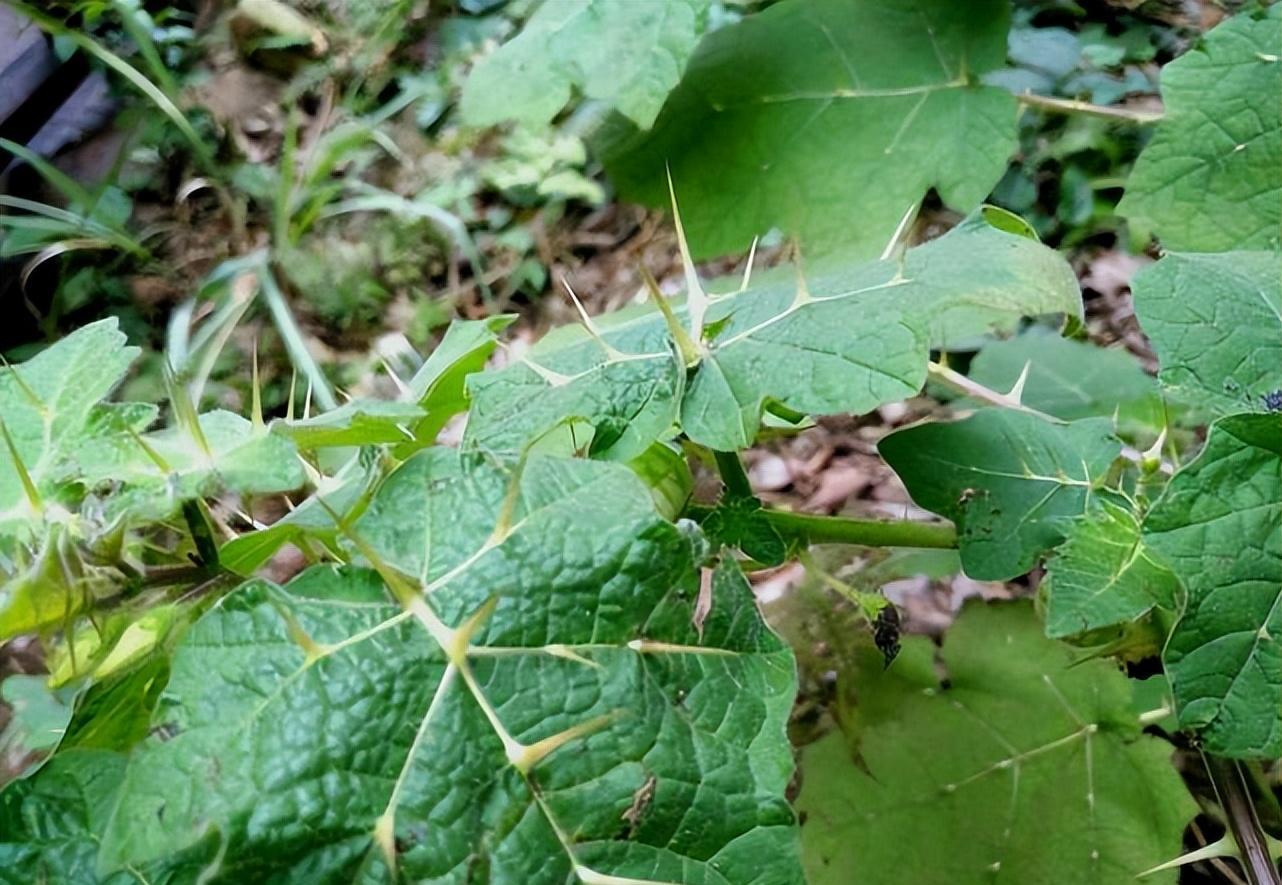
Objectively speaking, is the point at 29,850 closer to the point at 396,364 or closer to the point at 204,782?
the point at 204,782

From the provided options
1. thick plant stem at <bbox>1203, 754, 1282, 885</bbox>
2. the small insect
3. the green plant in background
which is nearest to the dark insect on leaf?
the green plant in background

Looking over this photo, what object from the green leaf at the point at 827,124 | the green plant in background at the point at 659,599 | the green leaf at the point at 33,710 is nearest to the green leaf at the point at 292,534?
the green plant in background at the point at 659,599

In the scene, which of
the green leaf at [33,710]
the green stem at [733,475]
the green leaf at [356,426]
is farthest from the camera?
the green leaf at [33,710]

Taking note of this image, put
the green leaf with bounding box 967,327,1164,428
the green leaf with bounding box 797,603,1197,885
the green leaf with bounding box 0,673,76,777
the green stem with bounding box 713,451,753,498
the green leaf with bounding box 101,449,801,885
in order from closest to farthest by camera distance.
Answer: the green leaf with bounding box 101,449,801,885
the green stem with bounding box 713,451,753,498
the green leaf with bounding box 797,603,1197,885
the green leaf with bounding box 0,673,76,777
the green leaf with bounding box 967,327,1164,428

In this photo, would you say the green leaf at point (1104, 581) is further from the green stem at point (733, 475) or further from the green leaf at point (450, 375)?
the green leaf at point (450, 375)

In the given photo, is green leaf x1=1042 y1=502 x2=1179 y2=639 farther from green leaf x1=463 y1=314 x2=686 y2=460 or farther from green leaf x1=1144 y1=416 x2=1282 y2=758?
green leaf x1=463 y1=314 x2=686 y2=460

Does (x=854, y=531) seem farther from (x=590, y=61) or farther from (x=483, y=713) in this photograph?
(x=590, y=61)

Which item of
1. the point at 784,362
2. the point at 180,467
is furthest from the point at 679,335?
the point at 180,467
